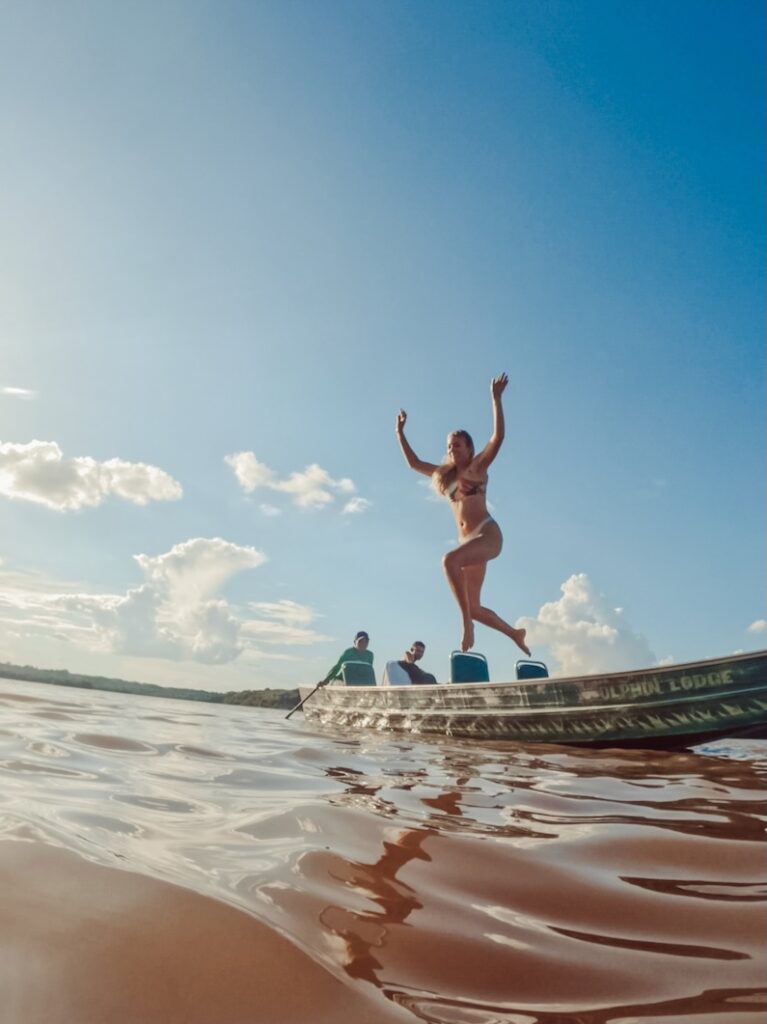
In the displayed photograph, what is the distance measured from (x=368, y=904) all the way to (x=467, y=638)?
251 inches

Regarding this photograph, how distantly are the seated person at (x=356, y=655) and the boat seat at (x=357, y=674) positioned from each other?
295 millimetres

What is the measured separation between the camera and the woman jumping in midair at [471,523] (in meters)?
7.39

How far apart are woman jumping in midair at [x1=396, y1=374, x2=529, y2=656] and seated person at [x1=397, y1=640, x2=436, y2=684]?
204 cm

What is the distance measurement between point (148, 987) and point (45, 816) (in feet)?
3.57

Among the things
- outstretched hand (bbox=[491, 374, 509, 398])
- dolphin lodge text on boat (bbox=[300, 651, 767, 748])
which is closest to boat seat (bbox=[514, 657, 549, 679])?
dolphin lodge text on boat (bbox=[300, 651, 767, 748])

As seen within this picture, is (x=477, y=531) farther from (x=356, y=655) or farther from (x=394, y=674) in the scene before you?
(x=356, y=655)

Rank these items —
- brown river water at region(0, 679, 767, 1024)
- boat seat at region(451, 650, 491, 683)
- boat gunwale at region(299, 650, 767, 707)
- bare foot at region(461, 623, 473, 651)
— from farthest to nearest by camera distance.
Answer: bare foot at region(461, 623, 473, 651) → boat seat at region(451, 650, 491, 683) → boat gunwale at region(299, 650, 767, 707) → brown river water at region(0, 679, 767, 1024)

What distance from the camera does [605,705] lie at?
17.4ft

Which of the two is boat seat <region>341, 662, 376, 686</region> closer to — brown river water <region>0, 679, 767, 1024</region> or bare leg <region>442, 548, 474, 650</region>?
bare leg <region>442, 548, 474, 650</region>

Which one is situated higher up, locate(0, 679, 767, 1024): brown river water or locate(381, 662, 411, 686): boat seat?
locate(381, 662, 411, 686): boat seat

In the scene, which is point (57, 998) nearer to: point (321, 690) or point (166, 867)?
point (166, 867)

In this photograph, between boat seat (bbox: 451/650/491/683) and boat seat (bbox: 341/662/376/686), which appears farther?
boat seat (bbox: 341/662/376/686)

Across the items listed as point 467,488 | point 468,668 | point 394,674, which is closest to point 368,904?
point 468,668

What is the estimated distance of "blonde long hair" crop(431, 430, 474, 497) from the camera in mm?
7852
